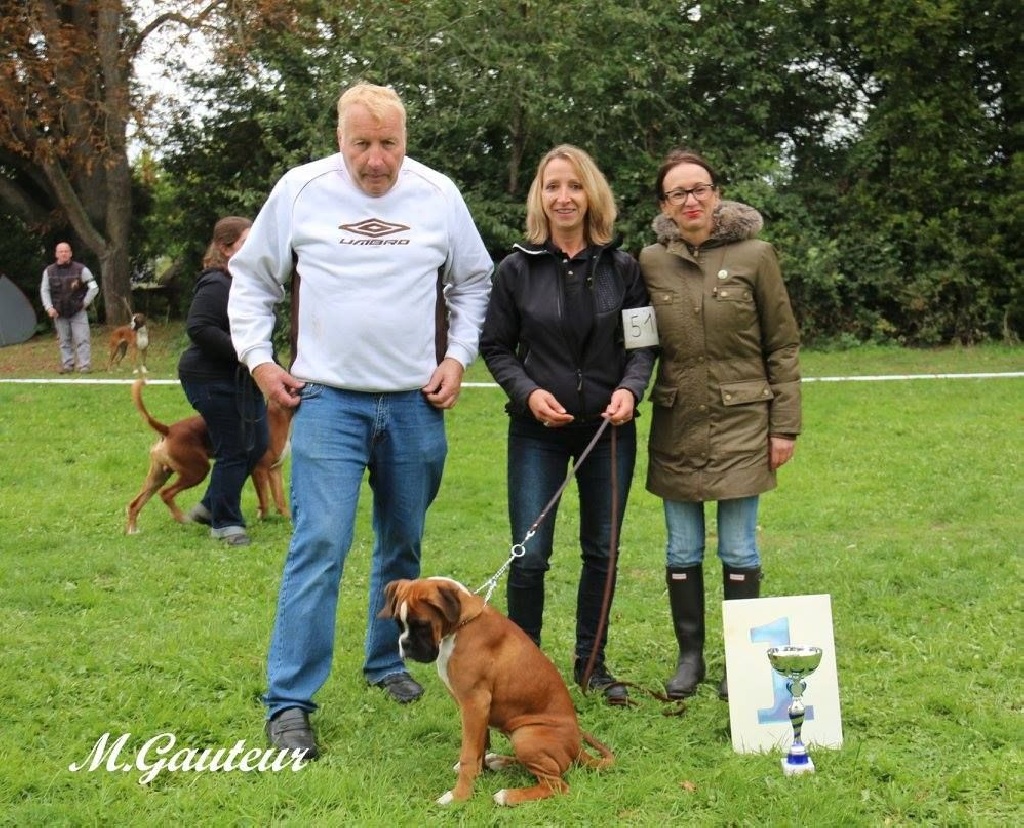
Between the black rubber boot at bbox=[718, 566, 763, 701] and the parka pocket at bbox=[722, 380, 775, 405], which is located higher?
the parka pocket at bbox=[722, 380, 775, 405]

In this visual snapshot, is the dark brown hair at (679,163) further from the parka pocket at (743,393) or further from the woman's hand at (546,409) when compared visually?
the woman's hand at (546,409)

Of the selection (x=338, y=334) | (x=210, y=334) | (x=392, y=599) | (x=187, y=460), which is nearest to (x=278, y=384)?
(x=338, y=334)

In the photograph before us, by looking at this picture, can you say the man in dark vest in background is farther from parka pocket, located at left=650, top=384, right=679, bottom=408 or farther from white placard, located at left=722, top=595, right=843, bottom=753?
white placard, located at left=722, top=595, right=843, bottom=753

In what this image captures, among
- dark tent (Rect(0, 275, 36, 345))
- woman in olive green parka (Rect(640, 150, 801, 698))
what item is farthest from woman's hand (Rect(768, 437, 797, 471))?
dark tent (Rect(0, 275, 36, 345))

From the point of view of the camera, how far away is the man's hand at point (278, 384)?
3766mm

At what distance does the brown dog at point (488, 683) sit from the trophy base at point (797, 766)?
1.83 ft

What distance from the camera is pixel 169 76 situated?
758 inches

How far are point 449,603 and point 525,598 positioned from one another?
2.66ft

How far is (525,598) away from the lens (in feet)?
13.7

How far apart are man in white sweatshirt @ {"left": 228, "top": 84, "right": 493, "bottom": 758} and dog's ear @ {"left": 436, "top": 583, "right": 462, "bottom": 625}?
0.52 meters

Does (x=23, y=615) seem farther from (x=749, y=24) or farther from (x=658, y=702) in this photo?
(x=749, y=24)

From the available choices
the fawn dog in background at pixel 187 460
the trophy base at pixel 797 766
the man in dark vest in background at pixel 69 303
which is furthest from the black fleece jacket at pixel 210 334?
the man in dark vest in background at pixel 69 303

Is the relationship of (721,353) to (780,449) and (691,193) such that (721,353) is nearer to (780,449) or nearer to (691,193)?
(780,449)

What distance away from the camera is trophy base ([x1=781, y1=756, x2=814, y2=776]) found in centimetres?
346
